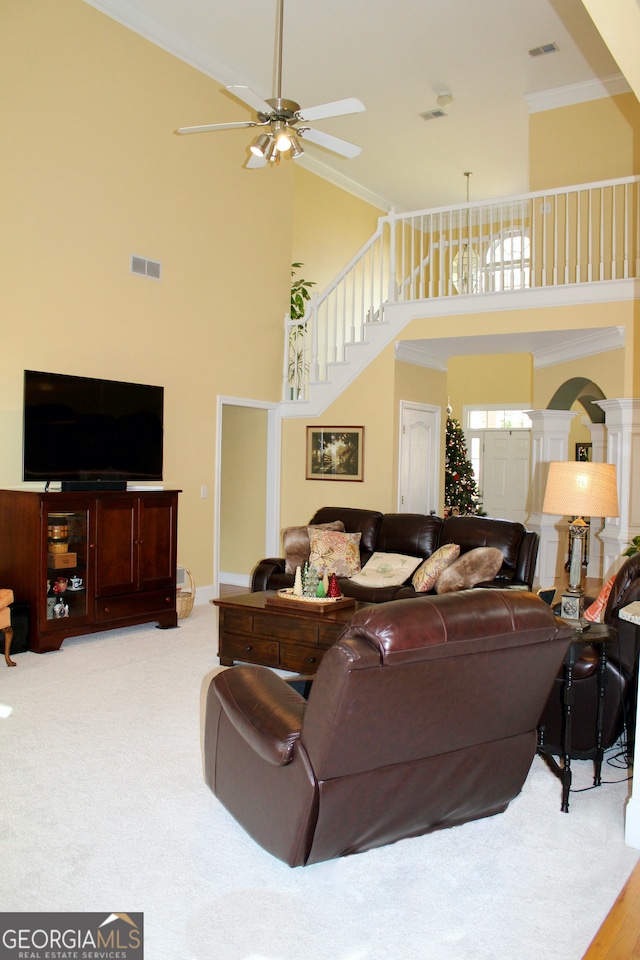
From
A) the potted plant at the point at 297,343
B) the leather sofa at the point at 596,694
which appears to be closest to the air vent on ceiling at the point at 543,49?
the potted plant at the point at 297,343

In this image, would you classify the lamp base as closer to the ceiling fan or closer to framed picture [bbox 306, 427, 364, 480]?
the ceiling fan

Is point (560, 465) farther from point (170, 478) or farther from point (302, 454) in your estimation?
point (302, 454)

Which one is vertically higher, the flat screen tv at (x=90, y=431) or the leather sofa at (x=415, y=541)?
the flat screen tv at (x=90, y=431)

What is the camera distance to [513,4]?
22.2 ft

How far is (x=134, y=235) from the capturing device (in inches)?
267

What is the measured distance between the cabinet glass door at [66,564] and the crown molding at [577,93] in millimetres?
6756

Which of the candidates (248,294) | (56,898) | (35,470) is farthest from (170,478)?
(56,898)

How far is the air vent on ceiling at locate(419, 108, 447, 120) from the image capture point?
888 centimetres

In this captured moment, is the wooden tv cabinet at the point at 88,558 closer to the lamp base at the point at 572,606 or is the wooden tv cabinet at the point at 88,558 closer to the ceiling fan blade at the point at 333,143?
the ceiling fan blade at the point at 333,143

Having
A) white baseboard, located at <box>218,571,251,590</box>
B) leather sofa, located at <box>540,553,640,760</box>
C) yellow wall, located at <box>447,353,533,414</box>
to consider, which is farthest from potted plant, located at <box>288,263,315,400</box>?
leather sofa, located at <box>540,553,640,760</box>

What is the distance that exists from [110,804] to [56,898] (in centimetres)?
71

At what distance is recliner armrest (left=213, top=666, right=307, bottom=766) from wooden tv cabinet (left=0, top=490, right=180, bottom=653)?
3.00 meters

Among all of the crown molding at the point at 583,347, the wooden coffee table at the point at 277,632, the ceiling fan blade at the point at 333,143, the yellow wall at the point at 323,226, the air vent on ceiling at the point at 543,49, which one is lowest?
the wooden coffee table at the point at 277,632

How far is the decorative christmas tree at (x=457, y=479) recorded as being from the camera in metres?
10.4
